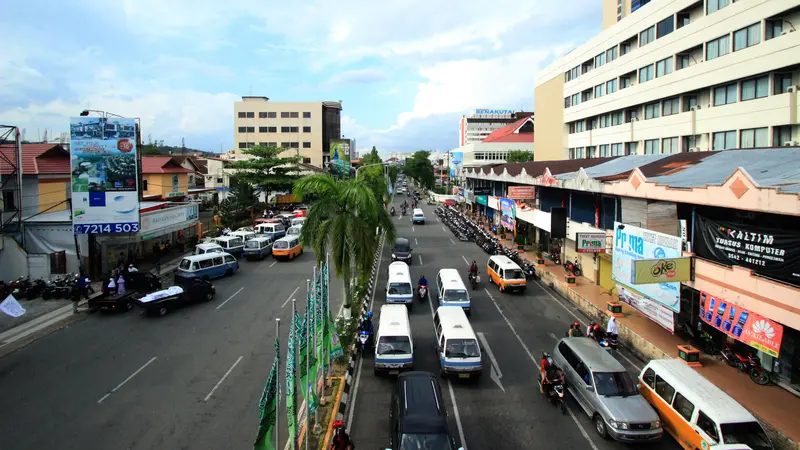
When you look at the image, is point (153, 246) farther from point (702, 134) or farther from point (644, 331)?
point (702, 134)

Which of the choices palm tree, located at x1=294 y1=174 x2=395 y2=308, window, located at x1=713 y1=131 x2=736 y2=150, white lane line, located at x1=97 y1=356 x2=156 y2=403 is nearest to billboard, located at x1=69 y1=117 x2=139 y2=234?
white lane line, located at x1=97 y1=356 x2=156 y2=403

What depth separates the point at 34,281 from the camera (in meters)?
24.3

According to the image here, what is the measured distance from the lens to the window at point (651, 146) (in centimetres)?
3215

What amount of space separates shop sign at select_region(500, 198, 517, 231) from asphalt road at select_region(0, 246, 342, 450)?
74.7 ft

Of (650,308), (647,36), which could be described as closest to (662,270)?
(650,308)

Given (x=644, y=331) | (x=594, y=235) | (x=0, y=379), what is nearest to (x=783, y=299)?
(x=644, y=331)

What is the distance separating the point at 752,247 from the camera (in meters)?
14.1

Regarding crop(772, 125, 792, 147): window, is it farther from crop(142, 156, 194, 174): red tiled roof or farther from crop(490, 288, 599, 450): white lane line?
crop(142, 156, 194, 174): red tiled roof

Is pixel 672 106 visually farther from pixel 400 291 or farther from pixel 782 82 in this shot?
pixel 400 291

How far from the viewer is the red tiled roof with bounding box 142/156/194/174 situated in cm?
4419

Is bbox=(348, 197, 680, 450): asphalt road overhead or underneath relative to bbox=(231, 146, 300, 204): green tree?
underneath

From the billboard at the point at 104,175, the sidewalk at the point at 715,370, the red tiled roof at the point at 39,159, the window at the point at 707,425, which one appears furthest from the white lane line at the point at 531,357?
the red tiled roof at the point at 39,159

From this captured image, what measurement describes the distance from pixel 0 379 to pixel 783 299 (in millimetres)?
21569

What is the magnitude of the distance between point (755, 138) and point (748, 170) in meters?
11.3
